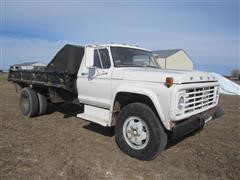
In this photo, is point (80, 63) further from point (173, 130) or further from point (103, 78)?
point (173, 130)

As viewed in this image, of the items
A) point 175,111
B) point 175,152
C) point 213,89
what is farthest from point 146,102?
point 213,89

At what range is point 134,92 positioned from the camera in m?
4.46

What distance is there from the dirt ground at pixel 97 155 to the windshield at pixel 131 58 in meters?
1.79

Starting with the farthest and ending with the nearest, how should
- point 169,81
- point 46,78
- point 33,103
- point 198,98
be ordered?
point 33,103
point 46,78
point 198,98
point 169,81

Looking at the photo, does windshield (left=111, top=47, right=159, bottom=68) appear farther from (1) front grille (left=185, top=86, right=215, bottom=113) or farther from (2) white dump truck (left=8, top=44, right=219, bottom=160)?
(1) front grille (left=185, top=86, right=215, bottom=113)

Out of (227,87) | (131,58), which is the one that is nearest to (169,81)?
(131,58)

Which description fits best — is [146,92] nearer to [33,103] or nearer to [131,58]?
[131,58]

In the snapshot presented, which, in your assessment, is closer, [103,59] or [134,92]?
[134,92]

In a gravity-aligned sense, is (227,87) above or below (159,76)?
below

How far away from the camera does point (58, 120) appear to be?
7.45 meters

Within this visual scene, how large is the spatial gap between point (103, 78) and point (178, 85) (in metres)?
1.93

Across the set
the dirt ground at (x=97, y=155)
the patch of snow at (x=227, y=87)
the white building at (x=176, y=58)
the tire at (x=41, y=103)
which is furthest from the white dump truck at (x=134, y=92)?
the white building at (x=176, y=58)

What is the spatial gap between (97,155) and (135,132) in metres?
0.85

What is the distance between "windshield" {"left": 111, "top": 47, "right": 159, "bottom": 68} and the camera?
5.43 meters
